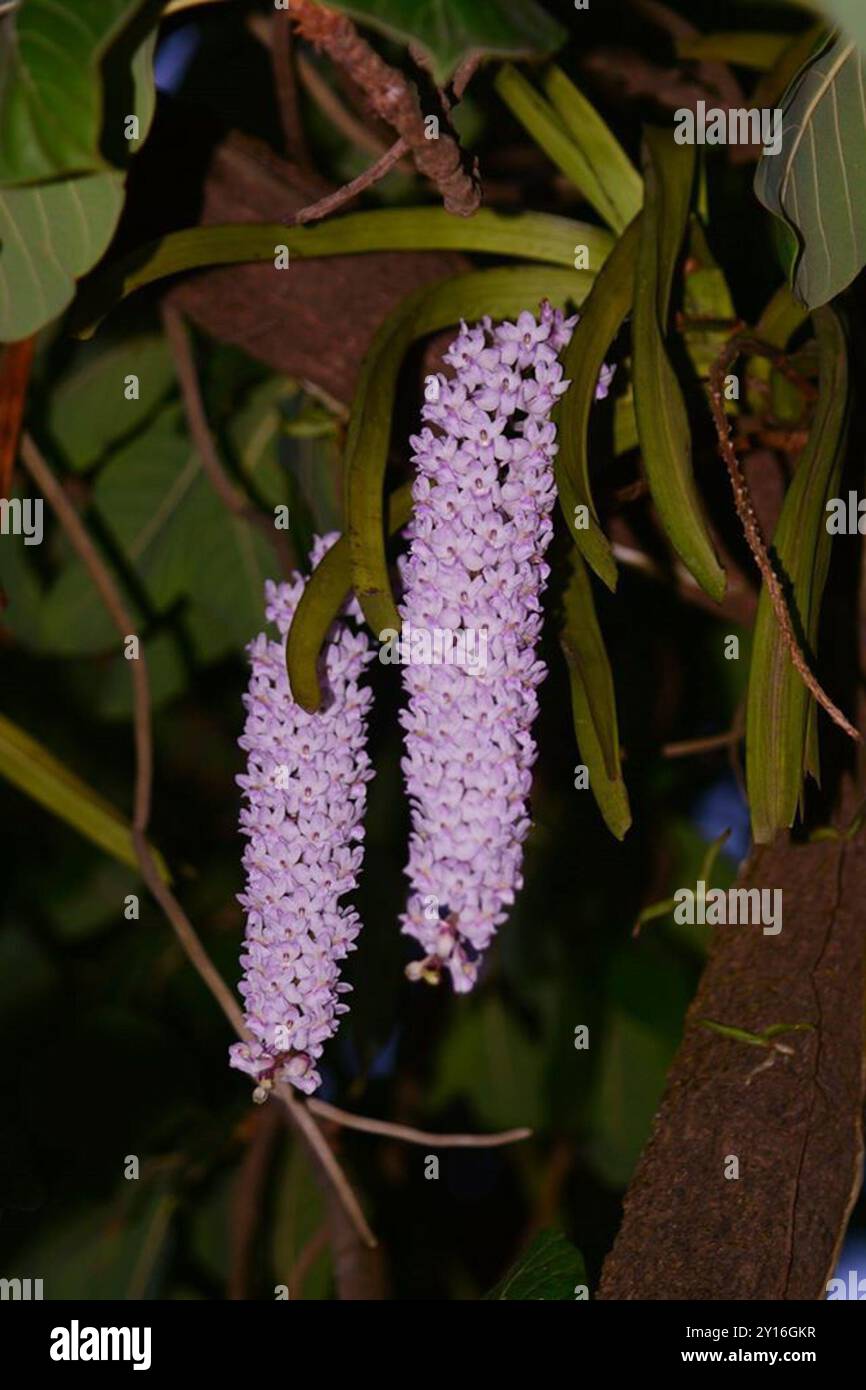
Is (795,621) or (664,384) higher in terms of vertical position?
(664,384)

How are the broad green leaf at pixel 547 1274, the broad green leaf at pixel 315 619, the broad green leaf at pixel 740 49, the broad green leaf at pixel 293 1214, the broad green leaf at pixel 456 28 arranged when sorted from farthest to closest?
the broad green leaf at pixel 293 1214 → the broad green leaf at pixel 740 49 → the broad green leaf at pixel 547 1274 → the broad green leaf at pixel 315 619 → the broad green leaf at pixel 456 28

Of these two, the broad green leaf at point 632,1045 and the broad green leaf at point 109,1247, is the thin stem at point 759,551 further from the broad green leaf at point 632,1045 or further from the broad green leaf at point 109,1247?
the broad green leaf at point 109,1247

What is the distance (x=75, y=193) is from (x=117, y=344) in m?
0.71

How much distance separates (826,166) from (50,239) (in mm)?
432

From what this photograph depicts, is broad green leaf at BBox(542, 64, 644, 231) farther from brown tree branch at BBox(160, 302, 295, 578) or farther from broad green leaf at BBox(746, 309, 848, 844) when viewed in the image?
brown tree branch at BBox(160, 302, 295, 578)

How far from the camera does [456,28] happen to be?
65cm

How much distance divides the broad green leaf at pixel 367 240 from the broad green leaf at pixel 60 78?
0.78 feet

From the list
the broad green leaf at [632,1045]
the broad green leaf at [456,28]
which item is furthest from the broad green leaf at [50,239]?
the broad green leaf at [632,1045]

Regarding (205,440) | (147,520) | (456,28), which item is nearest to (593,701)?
(456,28)

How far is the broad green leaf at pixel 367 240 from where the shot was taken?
0.92 meters

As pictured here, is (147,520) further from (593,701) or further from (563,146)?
(593,701)

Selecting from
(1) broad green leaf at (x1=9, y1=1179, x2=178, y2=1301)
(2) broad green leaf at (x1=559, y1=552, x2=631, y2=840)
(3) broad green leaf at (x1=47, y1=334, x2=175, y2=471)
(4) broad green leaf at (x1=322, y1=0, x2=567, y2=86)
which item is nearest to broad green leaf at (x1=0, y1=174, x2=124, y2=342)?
(4) broad green leaf at (x1=322, y1=0, x2=567, y2=86)
